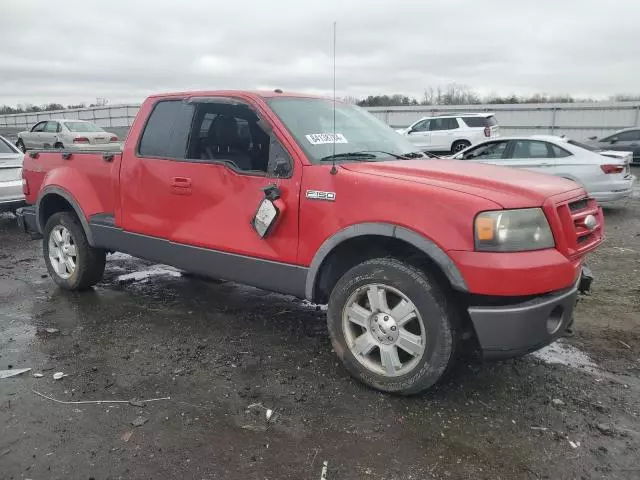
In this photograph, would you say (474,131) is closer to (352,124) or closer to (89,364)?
(352,124)

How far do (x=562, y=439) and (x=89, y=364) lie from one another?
3.08 meters

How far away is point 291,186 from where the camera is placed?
3.63 metres

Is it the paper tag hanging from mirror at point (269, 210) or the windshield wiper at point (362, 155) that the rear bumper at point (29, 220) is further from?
the windshield wiper at point (362, 155)

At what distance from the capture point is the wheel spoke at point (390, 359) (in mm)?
3295

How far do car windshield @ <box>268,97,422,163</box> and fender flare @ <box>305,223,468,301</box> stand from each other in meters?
0.60

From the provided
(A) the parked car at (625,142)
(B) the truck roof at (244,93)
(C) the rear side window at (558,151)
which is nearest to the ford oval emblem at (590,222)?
(B) the truck roof at (244,93)

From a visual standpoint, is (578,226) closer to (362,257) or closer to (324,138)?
(362,257)

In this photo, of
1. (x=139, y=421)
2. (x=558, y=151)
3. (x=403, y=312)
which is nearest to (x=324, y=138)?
(x=403, y=312)

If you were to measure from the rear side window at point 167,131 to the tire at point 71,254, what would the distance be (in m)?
1.30

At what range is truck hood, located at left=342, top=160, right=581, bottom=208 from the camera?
3.04 metres

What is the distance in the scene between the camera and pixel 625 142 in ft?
61.9

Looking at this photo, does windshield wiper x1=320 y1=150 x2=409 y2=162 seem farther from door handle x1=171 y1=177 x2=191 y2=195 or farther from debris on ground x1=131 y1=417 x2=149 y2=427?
debris on ground x1=131 y1=417 x2=149 y2=427

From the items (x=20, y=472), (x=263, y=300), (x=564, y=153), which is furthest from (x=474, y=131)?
(x=20, y=472)

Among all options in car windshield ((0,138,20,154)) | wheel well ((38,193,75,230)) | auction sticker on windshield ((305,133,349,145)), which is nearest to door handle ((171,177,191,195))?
auction sticker on windshield ((305,133,349,145))
